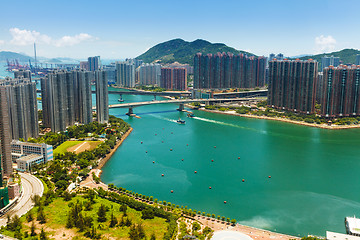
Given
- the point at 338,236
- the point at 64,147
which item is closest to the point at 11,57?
the point at 64,147

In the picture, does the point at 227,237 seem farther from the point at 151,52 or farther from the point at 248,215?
the point at 151,52

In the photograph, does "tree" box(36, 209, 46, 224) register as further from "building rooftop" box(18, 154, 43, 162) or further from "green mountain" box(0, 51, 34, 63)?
"green mountain" box(0, 51, 34, 63)

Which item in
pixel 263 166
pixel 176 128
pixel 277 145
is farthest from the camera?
pixel 176 128

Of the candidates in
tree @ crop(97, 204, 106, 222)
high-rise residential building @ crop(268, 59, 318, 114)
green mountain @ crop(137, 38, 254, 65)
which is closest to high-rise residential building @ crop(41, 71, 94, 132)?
tree @ crop(97, 204, 106, 222)

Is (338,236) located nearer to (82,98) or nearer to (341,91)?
(82,98)

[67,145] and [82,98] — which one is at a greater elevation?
[82,98]

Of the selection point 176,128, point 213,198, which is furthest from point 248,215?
point 176,128

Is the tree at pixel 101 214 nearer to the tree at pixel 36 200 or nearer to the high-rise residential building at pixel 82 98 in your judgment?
the tree at pixel 36 200
